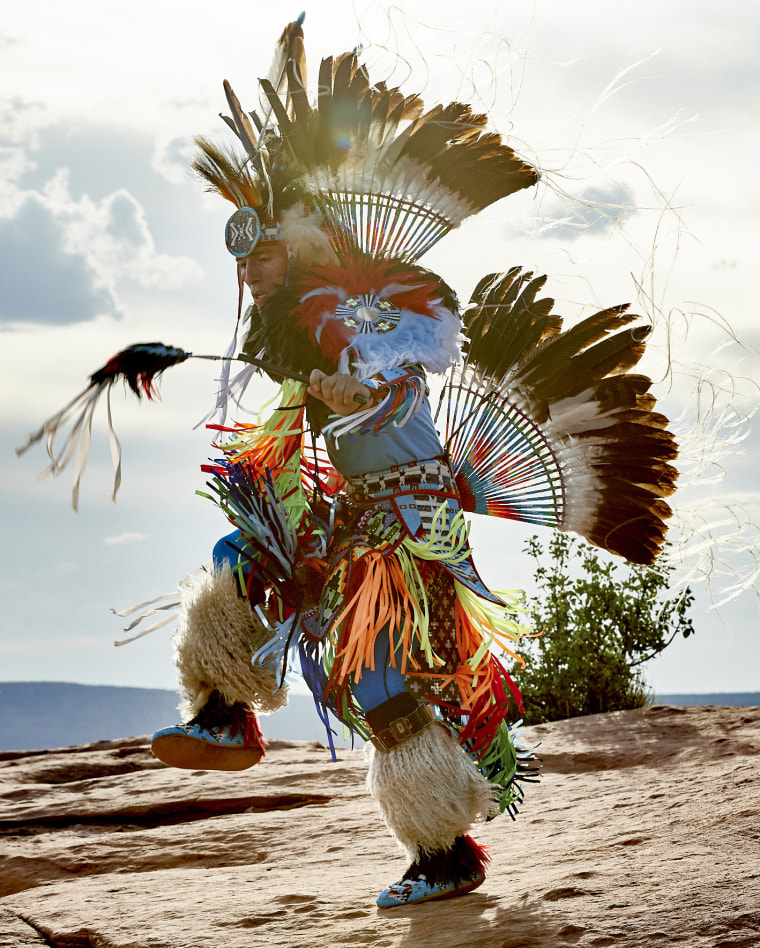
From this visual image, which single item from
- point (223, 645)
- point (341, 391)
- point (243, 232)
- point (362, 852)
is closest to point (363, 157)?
point (243, 232)

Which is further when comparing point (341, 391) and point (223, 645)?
point (223, 645)

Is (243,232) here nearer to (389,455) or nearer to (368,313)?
(368,313)

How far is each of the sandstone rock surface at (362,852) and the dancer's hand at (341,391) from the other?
1.21 meters

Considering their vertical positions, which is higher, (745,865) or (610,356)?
(610,356)

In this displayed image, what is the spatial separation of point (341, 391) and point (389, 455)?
10.6 inches

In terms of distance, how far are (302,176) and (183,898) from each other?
2060mm

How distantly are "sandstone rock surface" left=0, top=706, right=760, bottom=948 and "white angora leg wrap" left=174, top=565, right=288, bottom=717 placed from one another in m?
0.56

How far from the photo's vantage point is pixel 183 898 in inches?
113

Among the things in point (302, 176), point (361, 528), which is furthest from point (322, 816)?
point (302, 176)

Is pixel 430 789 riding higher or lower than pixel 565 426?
lower

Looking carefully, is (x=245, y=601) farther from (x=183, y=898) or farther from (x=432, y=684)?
(x=183, y=898)

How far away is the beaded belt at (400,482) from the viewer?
261cm

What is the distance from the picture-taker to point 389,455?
8.55ft

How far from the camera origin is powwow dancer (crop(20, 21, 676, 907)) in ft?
8.18
